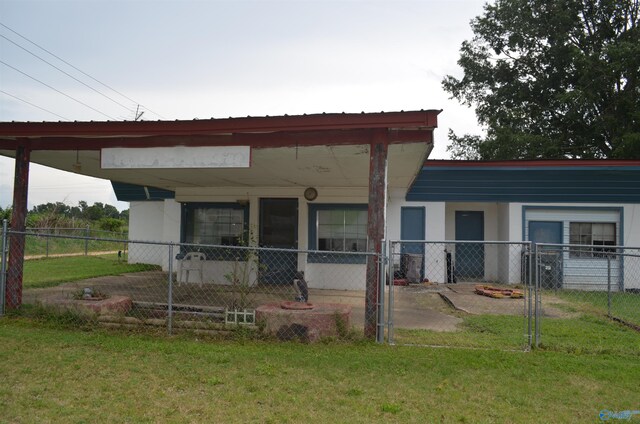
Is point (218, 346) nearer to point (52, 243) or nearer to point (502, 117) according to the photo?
point (52, 243)

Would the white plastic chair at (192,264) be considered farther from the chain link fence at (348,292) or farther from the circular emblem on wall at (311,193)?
the circular emblem on wall at (311,193)

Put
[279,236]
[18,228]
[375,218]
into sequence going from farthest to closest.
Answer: [279,236], [18,228], [375,218]

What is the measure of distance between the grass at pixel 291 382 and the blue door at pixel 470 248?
934 centimetres

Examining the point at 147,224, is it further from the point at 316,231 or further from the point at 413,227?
the point at 413,227

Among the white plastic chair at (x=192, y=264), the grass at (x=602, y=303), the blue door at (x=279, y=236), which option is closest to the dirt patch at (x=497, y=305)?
the grass at (x=602, y=303)

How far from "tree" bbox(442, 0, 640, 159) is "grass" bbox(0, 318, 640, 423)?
59.7 feet

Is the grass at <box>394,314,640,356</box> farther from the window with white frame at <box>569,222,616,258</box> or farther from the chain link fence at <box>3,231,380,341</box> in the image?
the window with white frame at <box>569,222,616,258</box>

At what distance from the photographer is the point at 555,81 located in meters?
24.9

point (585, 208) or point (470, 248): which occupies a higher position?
point (585, 208)

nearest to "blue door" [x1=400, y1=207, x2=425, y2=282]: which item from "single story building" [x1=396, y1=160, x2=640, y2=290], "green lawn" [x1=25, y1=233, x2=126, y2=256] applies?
"single story building" [x1=396, y1=160, x2=640, y2=290]

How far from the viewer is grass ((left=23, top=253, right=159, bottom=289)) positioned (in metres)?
11.6

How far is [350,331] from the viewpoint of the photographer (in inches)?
251

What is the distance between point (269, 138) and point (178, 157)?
139 centimetres

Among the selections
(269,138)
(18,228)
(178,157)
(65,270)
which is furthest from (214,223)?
(269,138)
